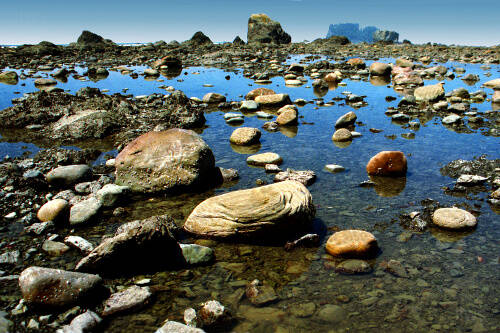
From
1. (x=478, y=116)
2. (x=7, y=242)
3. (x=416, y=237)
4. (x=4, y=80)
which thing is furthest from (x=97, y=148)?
(x=4, y=80)

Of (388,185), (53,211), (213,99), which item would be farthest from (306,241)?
(213,99)

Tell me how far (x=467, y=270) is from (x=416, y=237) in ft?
2.83

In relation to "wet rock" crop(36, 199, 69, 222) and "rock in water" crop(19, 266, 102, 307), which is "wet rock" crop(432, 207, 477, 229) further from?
"wet rock" crop(36, 199, 69, 222)

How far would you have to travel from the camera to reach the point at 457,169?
7539 millimetres

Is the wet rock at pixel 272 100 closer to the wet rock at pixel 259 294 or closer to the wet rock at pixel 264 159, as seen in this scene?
the wet rock at pixel 264 159

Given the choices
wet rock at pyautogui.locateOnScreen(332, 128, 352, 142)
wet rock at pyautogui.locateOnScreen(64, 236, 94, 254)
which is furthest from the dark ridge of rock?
wet rock at pyautogui.locateOnScreen(64, 236, 94, 254)

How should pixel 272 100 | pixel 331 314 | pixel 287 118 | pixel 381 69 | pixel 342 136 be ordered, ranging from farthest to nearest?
pixel 381 69 → pixel 272 100 → pixel 287 118 → pixel 342 136 → pixel 331 314

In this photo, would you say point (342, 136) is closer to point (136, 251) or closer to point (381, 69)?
point (136, 251)

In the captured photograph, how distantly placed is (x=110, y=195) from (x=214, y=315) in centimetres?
374

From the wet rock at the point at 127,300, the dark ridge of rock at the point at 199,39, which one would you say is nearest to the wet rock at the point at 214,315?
the wet rock at the point at 127,300

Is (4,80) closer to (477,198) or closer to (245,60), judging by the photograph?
(245,60)

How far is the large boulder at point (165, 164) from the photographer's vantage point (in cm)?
693

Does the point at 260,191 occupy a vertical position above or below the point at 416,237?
above

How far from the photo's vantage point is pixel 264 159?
27.5 ft
